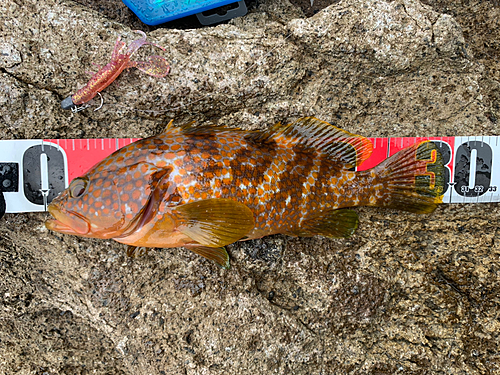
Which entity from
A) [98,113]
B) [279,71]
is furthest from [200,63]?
[98,113]

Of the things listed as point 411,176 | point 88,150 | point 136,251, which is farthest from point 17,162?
point 411,176

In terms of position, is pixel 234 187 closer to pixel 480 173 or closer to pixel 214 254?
pixel 214 254

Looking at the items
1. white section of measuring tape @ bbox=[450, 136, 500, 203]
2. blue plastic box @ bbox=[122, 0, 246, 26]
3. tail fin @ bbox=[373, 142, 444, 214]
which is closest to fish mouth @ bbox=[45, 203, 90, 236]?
blue plastic box @ bbox=[122, 0, 246, 26]

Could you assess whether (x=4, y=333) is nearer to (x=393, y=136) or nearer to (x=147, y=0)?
(x=147, y=0)

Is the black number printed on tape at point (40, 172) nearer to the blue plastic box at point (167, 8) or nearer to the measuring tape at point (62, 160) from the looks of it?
the measuring tape at point (62, 160)

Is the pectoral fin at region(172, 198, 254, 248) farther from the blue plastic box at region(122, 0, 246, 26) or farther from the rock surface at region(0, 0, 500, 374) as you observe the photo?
the blue plastic box at region(122, 0, 246, 26)

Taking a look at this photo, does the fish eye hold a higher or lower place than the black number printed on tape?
higher
